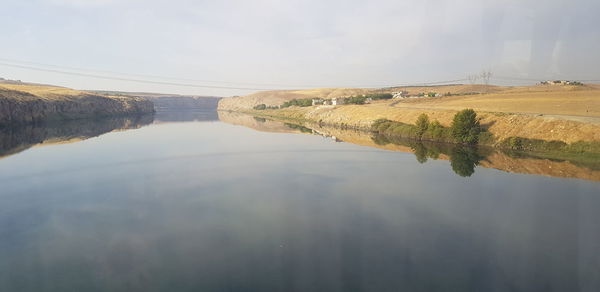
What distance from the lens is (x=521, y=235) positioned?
1573 cm

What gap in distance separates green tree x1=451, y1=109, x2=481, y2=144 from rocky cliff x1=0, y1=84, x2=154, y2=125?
7314 cm

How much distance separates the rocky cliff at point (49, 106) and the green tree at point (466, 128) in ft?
240

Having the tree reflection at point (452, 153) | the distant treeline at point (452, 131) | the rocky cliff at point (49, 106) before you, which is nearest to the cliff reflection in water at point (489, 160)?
the tree reflection at point (452, 153)

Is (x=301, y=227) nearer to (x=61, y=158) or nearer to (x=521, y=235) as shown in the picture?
(x=521, y=235)

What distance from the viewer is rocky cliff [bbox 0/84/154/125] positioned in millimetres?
61688

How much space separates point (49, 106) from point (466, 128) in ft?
274

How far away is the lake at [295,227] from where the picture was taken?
11.7 meters

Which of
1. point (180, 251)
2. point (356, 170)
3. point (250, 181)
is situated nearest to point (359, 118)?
point (356, 170)

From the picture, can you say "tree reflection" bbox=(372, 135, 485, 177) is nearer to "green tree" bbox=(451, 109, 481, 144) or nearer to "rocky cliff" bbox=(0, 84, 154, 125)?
"green tree" bbox=(451, 109, 481, 144)

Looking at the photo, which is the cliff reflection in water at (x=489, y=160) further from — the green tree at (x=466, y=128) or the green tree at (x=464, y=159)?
the green tree at (x=466, y=128)

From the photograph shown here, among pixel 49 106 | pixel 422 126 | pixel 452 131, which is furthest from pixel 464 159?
pixel 49 106

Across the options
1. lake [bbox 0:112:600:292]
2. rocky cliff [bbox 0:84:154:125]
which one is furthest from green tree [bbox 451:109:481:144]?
rocky cliff [bbox 0:84:154:125]

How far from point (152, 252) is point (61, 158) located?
27.0 metres

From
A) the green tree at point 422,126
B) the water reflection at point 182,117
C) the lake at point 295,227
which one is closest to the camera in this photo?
the lake at point 295,227
